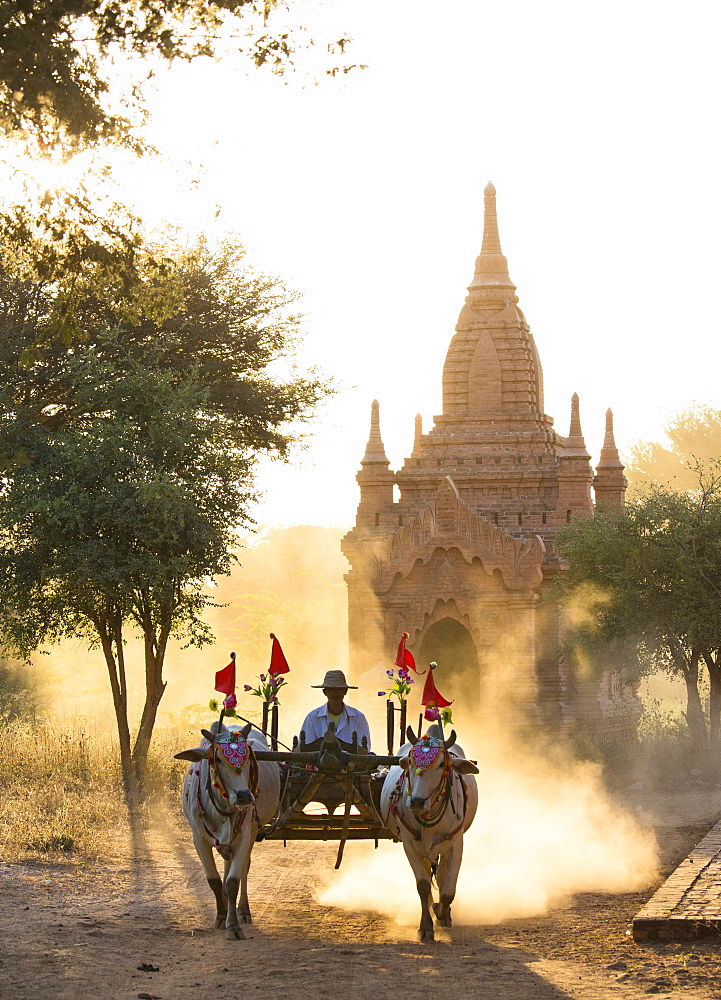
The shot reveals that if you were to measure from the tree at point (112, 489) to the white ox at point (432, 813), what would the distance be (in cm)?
1083

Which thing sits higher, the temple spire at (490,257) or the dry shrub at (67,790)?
the temple spire at (490,257)

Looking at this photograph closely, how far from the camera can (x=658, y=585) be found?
2753cm

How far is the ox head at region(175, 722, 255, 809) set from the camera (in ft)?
37.7

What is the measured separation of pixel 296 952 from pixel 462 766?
213 cm

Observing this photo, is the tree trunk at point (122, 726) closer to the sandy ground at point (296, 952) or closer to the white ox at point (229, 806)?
the sandy ground at point (296, 952)

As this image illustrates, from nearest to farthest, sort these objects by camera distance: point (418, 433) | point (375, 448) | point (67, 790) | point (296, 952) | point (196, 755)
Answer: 1. point (296, 952)
2. point (196, 755)
3. point (67, 790)
4. point (375, 448)
5. point (418, 433)

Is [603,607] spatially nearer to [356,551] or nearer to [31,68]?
[356,551]

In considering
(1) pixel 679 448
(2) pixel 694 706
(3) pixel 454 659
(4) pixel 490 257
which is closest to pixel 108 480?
(3) pixel 454 659

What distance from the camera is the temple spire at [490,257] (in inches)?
1342

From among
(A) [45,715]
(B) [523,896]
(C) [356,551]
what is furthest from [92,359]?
(A) [45,715]

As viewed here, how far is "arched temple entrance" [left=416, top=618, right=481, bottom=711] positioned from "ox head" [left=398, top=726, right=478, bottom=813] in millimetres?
17887

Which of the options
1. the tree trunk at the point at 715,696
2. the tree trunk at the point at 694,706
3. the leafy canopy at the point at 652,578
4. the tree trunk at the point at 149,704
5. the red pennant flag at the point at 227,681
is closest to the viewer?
the red pennant flag at the point at 227,681

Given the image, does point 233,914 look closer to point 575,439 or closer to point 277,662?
point 277,662

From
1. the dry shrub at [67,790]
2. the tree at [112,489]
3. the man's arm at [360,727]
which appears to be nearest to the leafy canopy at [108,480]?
the tree at [112,489]
